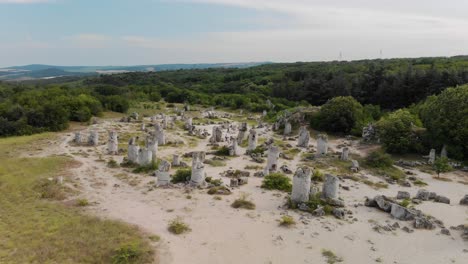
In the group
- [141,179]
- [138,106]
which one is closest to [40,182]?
[141,179]

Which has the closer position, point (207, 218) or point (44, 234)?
point (44, 234)

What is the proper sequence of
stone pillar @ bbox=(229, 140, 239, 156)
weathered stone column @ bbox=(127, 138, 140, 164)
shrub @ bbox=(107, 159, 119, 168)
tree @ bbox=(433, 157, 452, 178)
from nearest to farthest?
tree @ bbox=(433, 157, 452, 178) → shrub @ bbox=(107, 159, 119, 168) → weathered stone column @ bbox=(127, 138, 140, 164) → stone pillar @ bbox=(229, 140, 239, 156)

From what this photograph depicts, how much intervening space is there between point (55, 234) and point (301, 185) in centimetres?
1226

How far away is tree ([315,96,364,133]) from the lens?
41094 mm

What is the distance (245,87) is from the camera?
8944 centimetres

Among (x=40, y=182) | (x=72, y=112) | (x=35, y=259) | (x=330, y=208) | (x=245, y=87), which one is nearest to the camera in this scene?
(x=35, y=259)

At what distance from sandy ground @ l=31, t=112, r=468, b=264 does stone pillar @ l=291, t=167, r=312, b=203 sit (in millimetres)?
1000

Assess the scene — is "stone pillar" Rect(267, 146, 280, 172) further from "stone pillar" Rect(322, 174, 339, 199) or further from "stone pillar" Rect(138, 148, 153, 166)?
"stone pillar" Rect(138, 148, 153, 166)

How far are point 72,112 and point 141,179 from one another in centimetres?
2636

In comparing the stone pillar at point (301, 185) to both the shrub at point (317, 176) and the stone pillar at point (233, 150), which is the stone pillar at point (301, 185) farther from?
the stone pillar at point (233, 150)

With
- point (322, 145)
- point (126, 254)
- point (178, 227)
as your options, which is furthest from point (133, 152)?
point (322, 145)

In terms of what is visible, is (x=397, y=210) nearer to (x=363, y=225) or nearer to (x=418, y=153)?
(x=363, y=225)

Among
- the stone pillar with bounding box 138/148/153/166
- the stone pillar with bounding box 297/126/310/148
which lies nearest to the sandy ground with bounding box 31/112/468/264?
the stone pillar with bounding box 138/148/153/166

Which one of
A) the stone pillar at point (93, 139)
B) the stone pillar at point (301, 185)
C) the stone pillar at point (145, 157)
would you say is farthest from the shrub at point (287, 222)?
the stone pillar at point (93, 139)
